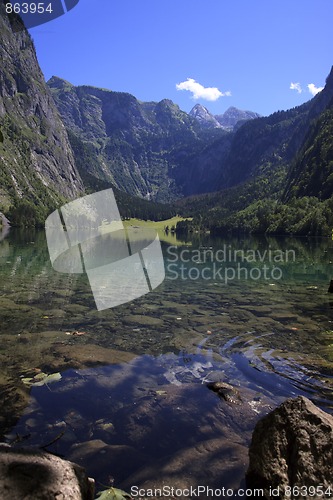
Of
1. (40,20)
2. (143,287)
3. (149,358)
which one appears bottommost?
(143,287)

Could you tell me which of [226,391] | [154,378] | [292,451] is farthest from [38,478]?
[154,378]

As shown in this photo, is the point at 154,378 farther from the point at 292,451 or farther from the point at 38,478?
the point at 38,478

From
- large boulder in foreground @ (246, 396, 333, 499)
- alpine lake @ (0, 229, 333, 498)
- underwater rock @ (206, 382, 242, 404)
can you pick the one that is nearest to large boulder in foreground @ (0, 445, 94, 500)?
alpine lake @ (0, 229, 333, 498)

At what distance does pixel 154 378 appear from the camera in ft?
30.1

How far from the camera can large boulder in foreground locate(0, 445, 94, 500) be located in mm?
3777

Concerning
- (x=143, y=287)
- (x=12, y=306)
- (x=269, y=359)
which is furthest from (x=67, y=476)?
(x=143, y=287)

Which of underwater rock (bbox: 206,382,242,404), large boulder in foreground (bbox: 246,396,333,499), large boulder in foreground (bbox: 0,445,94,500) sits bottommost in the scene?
underwater rock (bbox: 206,382,242,404)

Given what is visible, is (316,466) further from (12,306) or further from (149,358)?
(12,306)

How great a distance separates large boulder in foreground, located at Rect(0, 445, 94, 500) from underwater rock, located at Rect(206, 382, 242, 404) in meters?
4.18

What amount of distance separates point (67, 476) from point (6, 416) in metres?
3.23

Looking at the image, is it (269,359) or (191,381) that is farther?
(269,359)

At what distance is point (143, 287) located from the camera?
81.3ft

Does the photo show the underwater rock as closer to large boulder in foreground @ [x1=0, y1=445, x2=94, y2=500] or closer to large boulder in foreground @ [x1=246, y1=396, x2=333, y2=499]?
large boulder in foreground @ [x1=246, y1=396, x2=333, y2=499]

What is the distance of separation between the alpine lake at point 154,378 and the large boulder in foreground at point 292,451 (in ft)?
2.14
